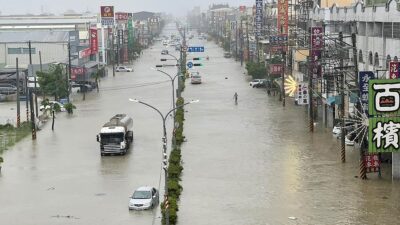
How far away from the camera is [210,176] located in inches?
1038

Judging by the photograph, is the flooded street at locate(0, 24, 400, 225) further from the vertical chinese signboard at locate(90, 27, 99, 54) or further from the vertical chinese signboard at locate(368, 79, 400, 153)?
the vertical chinese signboard at locate(90, 27, 99, 54)

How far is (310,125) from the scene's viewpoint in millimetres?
36656

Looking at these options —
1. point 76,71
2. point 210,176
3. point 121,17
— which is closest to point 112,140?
point 210,176

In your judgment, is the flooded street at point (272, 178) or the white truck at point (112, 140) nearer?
the flooded street at point (272, 178)

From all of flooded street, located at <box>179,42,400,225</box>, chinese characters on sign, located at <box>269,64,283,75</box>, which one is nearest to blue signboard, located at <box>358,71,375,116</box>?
flooded street, located at <box>179,42,400,225</box>

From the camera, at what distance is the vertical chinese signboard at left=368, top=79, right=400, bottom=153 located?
71.6 ft

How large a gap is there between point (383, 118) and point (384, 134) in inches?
18.3

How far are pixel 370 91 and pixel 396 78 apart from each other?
138 cm

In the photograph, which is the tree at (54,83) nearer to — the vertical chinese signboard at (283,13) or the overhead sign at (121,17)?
the vertical chinese signboard at (283,13)

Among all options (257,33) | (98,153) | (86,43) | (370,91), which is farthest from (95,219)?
(86,43)

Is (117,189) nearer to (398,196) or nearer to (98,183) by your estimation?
(98,183)

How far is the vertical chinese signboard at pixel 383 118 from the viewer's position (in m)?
21.8

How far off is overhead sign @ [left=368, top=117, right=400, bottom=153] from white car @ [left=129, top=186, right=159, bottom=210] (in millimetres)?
6375

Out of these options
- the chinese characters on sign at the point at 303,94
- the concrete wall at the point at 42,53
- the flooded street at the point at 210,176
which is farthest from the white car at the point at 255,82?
the chinese characters on sign at the point at 303,94
